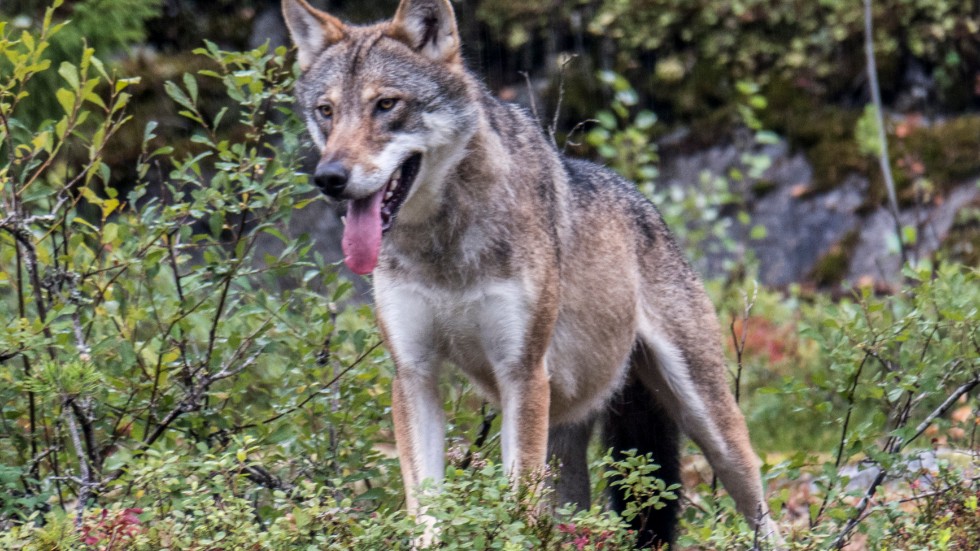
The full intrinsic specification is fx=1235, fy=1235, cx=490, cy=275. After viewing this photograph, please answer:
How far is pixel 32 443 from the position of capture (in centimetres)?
451

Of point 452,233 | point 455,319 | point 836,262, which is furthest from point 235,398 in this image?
point 836,262

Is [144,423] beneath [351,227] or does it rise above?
beneath

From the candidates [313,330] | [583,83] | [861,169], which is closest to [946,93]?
[861,169]

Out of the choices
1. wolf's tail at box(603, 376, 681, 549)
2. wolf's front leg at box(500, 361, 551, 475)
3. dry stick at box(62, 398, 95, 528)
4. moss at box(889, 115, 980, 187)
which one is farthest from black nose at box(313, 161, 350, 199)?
moss at box(889, 115, 980, 187)

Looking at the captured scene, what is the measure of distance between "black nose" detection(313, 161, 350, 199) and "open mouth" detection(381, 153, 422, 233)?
227 millimetres

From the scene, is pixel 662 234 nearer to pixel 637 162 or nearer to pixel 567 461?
pixel 567 461

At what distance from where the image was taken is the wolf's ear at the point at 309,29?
179 inches

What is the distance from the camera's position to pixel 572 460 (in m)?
5.38

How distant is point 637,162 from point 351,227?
4844mm

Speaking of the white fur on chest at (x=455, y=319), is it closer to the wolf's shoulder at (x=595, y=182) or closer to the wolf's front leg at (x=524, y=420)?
the wolf's front leg at (x=524, y=420)

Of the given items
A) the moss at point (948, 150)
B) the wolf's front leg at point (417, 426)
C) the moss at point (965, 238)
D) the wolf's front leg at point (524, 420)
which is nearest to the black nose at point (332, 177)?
the wolf's front leg at point (417, 426)

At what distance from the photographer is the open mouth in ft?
13.6

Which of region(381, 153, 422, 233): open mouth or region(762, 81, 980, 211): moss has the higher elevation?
region(381, 153, 422, 233): open mouth

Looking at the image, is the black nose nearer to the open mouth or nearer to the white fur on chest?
the open mouth
